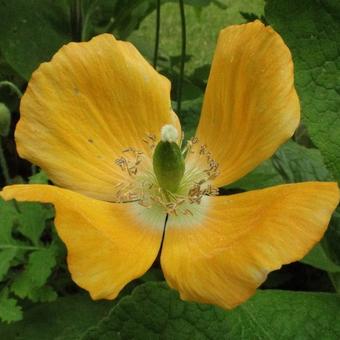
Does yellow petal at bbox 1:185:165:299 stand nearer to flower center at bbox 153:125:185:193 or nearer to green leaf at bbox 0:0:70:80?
flower center at bbox 153:125:185:193

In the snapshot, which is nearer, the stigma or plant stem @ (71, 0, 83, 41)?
the stigma

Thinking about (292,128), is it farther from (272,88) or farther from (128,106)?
(128,106)

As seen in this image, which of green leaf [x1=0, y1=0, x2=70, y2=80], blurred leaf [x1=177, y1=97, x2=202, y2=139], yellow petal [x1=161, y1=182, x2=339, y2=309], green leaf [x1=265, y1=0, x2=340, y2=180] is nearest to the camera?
yellow petal [x1=161, y1=182, x2=339, y2=309]

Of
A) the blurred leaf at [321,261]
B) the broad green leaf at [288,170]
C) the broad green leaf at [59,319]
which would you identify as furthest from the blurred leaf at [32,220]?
the blurred leaf at [321,261]

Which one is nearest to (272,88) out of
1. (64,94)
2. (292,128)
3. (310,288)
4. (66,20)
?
(292,128)

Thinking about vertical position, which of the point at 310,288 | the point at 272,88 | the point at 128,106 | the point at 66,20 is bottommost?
the point at 310,288

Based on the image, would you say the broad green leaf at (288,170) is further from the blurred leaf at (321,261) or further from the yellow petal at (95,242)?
the yellow petal at (95,242)

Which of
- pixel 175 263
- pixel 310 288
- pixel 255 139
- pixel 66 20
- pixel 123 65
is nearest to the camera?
pixel 175 263

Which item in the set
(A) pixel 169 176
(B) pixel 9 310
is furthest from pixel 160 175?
(B) pixel 9 310

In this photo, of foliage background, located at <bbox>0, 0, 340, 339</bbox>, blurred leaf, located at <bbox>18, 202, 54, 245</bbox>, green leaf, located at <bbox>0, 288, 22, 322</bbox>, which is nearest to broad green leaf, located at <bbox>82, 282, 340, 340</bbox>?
foliage background, located at <bbox>0, 0, 340, 339</bbox>
